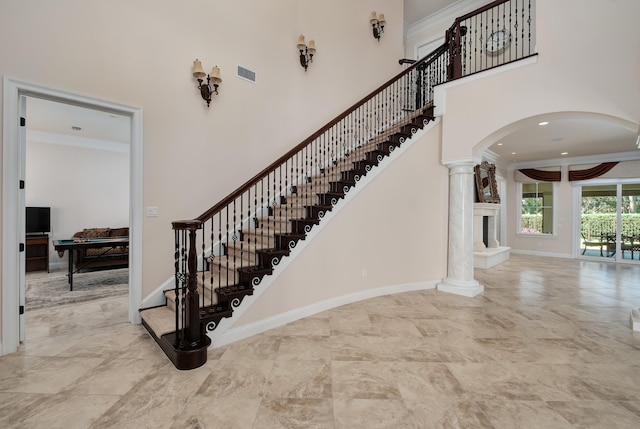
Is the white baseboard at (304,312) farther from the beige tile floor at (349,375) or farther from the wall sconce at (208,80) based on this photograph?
the wall sconce at (208,80)

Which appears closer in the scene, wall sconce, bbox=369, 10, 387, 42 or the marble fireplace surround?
wall sconce, bbox=369, 10, 387, 42

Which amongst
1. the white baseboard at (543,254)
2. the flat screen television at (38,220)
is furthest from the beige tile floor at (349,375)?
the white baseboard at (543,254)

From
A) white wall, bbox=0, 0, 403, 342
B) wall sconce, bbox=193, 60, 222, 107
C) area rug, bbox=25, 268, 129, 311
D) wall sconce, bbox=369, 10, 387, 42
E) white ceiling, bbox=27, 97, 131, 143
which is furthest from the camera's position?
wall sconce, bbox=369, 10, 387, 42

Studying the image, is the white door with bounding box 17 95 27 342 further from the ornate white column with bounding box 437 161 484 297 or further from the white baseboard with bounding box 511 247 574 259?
the white baseboard with bounding box 511 247 574 259

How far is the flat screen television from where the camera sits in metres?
5.99

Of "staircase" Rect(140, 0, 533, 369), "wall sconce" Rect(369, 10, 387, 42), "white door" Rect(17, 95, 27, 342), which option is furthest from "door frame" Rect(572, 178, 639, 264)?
"white door" Rect(17, 95, 27, 342)

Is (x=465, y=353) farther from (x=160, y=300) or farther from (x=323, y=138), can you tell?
(x=323, y=138)

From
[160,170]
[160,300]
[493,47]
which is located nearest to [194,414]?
[160,300]

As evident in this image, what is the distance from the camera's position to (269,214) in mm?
4227

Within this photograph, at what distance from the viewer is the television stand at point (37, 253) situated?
19.4 feet

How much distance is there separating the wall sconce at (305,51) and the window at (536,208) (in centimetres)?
826

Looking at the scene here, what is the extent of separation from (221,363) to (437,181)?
13.7 feet

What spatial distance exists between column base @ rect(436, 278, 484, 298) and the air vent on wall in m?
4.50

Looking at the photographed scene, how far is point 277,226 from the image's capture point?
378cm
